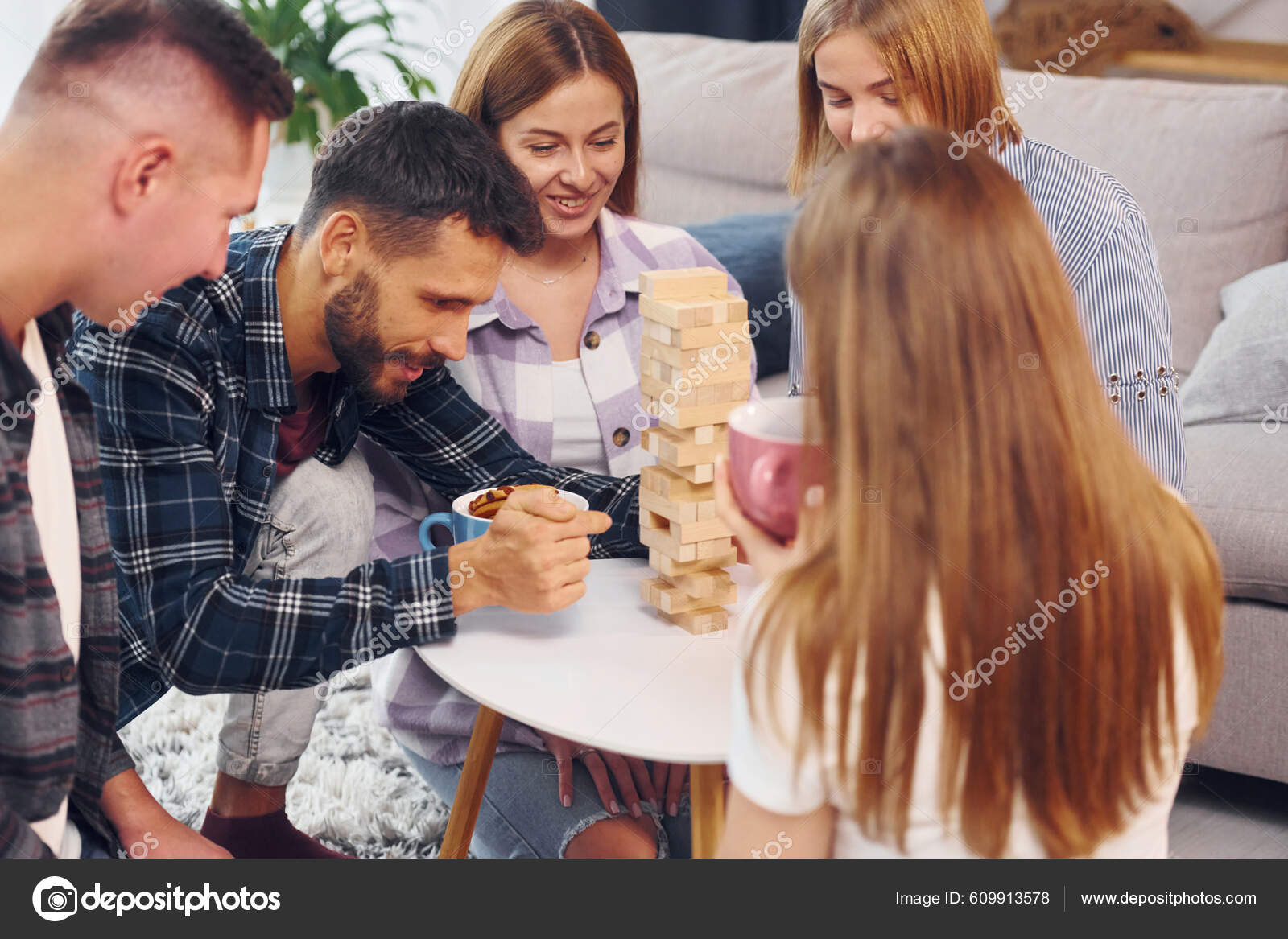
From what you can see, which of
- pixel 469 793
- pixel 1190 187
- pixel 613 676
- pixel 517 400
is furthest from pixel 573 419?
pixel 1190 187

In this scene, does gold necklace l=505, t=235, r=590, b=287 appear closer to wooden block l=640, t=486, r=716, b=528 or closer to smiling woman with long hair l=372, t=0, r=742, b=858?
smiling woman with long hair l=372, t=0, r=742, b=858

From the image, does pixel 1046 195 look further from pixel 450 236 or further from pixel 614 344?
pixel 450 236

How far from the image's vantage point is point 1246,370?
1858 mm

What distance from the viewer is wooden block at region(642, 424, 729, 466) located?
1.09 metres

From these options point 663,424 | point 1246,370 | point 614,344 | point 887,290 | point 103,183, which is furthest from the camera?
point 1246,370

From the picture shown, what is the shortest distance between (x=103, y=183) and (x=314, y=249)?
1.24 ft

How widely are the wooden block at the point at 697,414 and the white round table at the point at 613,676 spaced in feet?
0.65

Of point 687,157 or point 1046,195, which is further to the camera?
point 687,157

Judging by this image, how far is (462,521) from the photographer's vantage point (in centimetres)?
119

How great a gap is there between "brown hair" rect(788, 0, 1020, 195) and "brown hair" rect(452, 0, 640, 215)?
11.2 inches

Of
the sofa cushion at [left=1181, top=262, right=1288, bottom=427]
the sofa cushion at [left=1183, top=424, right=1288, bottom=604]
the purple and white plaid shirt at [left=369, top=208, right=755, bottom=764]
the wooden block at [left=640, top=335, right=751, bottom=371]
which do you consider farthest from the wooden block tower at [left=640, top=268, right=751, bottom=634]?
the sofa cushion at [left=1181, top=262, right=1288, bottom=427]

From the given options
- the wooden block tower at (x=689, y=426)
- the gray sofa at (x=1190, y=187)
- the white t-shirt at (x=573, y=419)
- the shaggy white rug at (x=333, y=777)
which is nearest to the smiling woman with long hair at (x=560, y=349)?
the white t-shirt at (x=573, y=419)

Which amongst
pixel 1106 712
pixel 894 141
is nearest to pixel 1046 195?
pixel 894 141

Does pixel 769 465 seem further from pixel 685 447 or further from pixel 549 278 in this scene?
pixel 549 278
